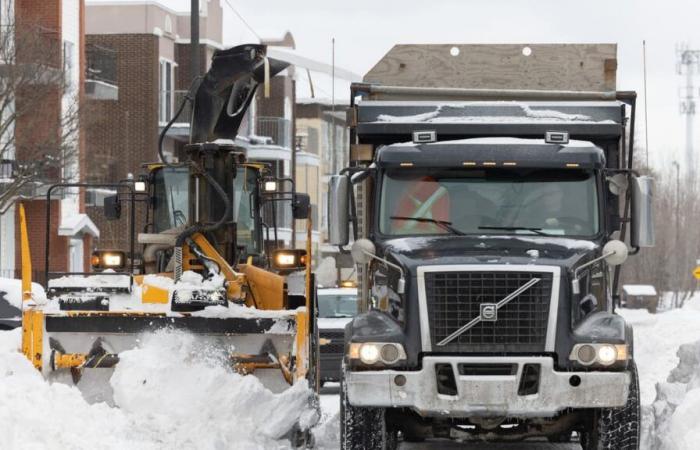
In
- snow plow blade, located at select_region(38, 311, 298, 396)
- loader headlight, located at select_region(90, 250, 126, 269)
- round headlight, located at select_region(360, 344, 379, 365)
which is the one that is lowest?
snow plow blade, located at select_region(38, 311, 298, 396)

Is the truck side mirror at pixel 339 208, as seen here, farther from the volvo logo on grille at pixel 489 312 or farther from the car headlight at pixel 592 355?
the car headlight at pixel 592 355

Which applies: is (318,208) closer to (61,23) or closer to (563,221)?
(61,23)

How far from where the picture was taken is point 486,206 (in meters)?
13.2

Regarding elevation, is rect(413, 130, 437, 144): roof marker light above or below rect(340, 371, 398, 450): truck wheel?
above

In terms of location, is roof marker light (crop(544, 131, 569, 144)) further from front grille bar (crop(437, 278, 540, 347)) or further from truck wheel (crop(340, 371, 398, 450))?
Result: truck wheel (crop(340, 371, 398, 450))

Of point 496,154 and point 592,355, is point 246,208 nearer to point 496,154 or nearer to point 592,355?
point 496,154

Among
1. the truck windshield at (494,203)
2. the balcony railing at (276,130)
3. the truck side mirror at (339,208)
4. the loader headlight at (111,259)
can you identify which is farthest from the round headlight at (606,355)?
the balcony railing at (276,130)

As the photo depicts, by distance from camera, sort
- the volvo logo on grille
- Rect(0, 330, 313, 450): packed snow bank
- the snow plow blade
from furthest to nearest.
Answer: the snow plow blade < Rect(0, 330, 313, 450): packed snow bank < the volvo logo on grille

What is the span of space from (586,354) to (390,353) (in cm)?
141

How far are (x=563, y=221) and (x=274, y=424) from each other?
→ 2896 millimetres

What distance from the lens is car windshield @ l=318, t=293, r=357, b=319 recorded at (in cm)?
2383

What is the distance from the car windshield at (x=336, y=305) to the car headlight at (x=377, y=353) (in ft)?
37.2

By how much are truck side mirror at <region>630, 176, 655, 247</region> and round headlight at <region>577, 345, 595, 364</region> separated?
52.0 inches

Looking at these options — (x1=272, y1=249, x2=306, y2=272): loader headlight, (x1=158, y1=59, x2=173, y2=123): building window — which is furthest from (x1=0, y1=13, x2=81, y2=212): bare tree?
(x1=272, y1=249, x2=306, y2=272): loader headlight
